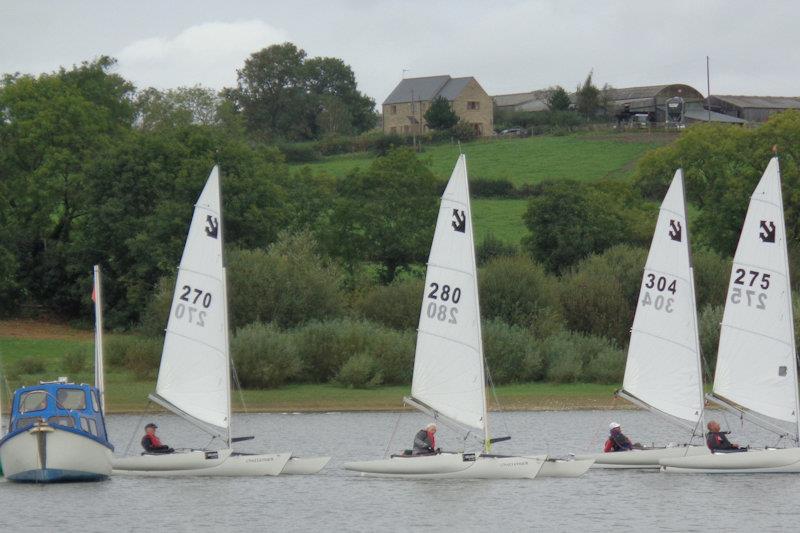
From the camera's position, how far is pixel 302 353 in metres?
73.2

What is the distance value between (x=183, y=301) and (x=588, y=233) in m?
56.1

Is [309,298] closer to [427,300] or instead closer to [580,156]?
[427,300]

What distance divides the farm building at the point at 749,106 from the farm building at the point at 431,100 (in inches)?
1013

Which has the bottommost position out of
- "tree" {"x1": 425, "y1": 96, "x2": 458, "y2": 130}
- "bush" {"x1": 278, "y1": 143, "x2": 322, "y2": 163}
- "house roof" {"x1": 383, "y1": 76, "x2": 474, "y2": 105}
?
"bush" {"x1": 278, "y1": 143, "x2": 322, "y2": 163}

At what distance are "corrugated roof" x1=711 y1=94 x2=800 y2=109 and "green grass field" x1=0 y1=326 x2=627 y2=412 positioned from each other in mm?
101887

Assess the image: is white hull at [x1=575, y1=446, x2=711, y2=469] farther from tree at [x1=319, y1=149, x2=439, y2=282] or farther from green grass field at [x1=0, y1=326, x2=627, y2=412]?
tree at [x1=319, y1=149, x2=439, y2=282]

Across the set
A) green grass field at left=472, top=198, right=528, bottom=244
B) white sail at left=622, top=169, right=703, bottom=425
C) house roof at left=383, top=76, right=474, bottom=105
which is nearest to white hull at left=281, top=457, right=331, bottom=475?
white sail at left=622, top=169, right=703, bottom=425

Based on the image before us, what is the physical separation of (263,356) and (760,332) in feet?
103

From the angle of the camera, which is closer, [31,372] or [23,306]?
[31,372]

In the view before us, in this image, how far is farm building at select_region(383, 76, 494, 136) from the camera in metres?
177

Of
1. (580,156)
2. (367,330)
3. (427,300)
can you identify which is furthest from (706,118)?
(427,300)

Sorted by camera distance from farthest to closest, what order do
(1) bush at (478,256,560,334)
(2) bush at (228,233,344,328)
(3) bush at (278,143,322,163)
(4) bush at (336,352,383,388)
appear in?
1. (3) bush at (278,143,322,163)
2. (1) bush at (478,256,560,334)
3. (2) bush at (228,233,344,328)
4. (4) bush at (336,352,383,388)

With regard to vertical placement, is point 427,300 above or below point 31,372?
above

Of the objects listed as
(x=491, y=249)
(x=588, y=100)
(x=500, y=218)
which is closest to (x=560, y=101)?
(x=588, y=100)
